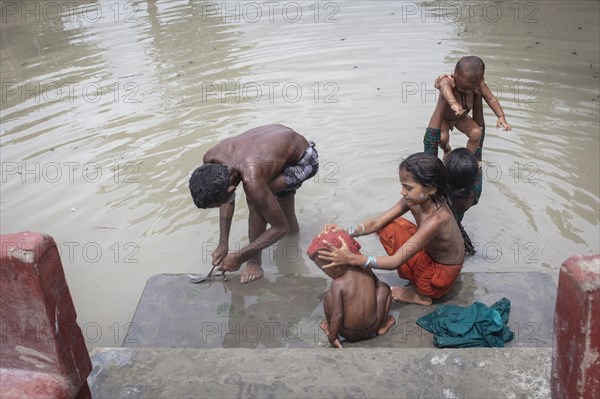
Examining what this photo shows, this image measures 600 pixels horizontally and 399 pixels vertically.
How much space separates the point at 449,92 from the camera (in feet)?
14.4

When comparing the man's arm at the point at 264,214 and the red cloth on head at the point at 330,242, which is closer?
the red cloth on head at the point at 330,242

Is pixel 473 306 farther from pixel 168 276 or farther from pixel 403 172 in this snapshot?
pixel 168 276

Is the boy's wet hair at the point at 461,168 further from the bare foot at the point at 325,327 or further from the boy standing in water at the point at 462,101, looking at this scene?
the bare foot at the point at 325,327

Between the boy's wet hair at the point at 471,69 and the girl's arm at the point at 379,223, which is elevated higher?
the boy's wet hair at the point at 471,69

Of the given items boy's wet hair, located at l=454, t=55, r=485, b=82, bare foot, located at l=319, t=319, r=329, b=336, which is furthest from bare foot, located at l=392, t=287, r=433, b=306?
boy's wet hair, located at l=454, t=55, r=485, b=82

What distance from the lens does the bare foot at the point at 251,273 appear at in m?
4.36

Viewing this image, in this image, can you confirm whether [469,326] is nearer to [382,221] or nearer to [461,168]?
[382,221]

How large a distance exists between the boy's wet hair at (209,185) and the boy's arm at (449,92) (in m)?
1.76

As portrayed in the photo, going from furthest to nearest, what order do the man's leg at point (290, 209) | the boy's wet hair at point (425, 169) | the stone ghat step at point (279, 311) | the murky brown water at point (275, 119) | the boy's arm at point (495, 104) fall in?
1. the murky brown water at point (275, 119)
2. the man's leg at point (290, 209)
3. the boy's arm at point (495, 104)
4. the stone ghat step at point (279, 311)
5. the boy's wet hair at point (425, 169)

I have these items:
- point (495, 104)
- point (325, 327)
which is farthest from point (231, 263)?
point (495, 104)

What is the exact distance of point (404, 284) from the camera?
13.8ft

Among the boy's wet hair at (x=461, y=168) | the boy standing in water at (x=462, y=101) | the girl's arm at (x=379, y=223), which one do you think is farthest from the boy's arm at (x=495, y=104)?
the girl's arm at (x=379, y=223)

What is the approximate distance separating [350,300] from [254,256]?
4.06 feet

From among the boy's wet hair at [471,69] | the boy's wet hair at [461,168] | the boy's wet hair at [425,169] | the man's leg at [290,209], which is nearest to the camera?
the boy's wet hair at [425,169]
